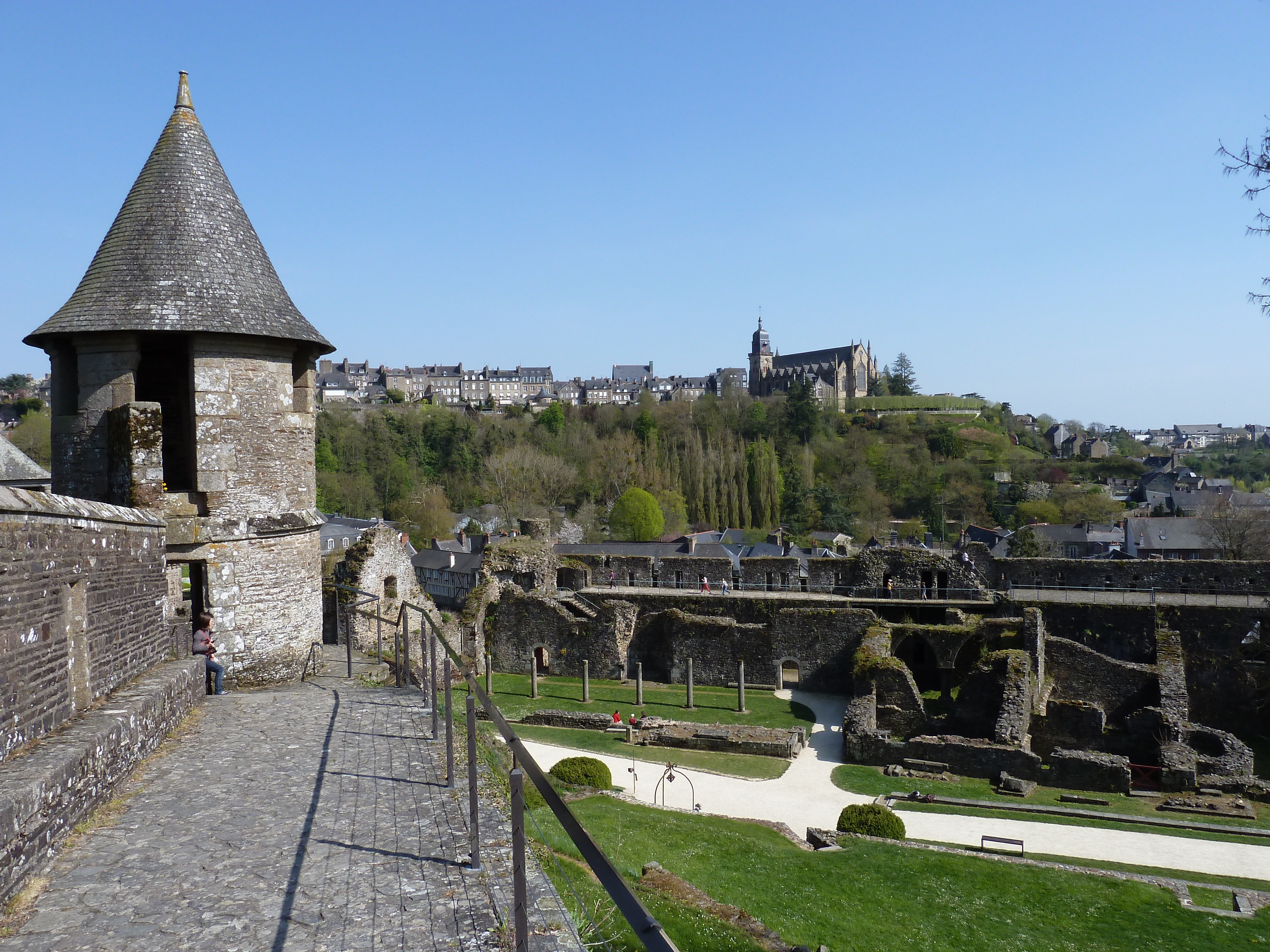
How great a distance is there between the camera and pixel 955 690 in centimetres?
2342

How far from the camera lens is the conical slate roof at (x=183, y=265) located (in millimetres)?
11531

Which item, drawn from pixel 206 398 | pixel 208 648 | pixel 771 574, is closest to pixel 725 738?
pixel 771 574

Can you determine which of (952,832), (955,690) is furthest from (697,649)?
(952,832)

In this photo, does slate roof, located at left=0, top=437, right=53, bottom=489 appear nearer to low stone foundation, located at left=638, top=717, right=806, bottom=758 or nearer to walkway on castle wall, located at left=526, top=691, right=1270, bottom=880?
walkway on castle wall, located at left=526, top=691, right=1270, bottom=880

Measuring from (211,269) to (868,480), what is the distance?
195ft

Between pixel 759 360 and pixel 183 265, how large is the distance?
123 meters

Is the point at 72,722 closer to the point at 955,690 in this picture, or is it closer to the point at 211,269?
the point at 211,269

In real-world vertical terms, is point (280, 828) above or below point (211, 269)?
below

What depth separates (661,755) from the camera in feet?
61.9

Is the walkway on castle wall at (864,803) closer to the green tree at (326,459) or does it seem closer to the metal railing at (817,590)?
the metal railing at (817,590)

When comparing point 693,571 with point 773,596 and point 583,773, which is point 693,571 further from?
point 583,773

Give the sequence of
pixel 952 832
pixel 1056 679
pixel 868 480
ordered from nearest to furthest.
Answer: pixel 952 832 → pixel 1056 679 → pixel 868 480

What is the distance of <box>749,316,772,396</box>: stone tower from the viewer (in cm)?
12850

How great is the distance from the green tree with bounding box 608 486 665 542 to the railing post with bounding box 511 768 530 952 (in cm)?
4653
